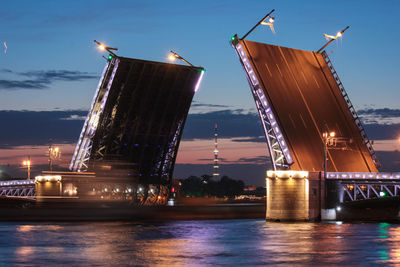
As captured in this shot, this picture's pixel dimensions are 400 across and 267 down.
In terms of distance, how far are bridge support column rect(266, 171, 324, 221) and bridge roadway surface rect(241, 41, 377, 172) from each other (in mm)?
915

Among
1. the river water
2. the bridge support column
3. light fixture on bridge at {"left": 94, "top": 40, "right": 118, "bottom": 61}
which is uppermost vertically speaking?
light fixture on bridge at {"left": 94, "top": 40, "right": 118, "bottom": 61}

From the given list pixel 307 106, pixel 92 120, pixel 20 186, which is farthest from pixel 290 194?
pixel 20 186

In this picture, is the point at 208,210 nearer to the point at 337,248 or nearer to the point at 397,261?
the point at 337,248

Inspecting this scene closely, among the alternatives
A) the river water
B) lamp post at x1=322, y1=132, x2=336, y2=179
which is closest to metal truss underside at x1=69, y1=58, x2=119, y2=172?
lamp post at x1=322, y1=132, x2=336, y2=179

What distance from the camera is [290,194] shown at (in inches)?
1927

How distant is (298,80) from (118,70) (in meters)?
13.6

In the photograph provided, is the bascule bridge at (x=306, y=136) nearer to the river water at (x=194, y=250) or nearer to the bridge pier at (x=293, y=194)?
the bridge pier at (x=293, y=194)

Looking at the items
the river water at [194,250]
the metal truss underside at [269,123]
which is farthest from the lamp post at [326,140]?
the river water at [194,250]

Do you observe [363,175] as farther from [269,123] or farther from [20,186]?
[20,186]

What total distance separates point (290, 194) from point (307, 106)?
7339mm

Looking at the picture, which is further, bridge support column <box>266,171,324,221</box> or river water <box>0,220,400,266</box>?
bridge support column <box>266,171,324,221</box>

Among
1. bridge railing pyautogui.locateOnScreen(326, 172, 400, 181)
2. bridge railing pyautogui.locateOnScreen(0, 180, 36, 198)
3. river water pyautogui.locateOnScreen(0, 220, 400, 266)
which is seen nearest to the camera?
river water pyautogui.locateOnScreen(0, 220, 400, 266)

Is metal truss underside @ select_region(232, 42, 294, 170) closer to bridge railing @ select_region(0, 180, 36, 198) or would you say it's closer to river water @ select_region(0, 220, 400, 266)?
river water @ select_region(0, 220, 400, 266)

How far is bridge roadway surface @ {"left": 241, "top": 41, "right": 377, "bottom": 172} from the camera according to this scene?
50.5 m
